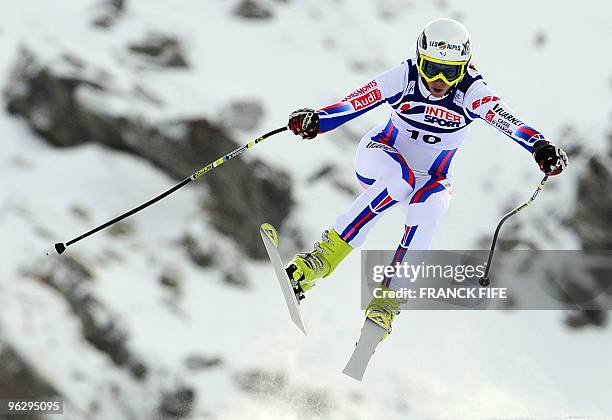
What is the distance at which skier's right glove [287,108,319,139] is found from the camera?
7.64 metres

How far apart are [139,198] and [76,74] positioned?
2.81 meters

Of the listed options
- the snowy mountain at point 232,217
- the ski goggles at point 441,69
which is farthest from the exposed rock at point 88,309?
the ski goggles at point 441,69

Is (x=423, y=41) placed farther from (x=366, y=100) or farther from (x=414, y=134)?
(x=414, y=134)

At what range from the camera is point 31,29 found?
55.1 feet

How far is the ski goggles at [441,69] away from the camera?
24.4 ft

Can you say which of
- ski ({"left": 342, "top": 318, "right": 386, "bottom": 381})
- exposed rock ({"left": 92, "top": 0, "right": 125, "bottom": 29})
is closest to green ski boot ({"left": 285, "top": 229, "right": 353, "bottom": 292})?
ski ({"left": 342, "top": 318, "right": 386, "bottom": 381})

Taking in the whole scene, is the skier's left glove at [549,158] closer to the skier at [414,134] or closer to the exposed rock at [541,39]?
the skier at [414,134]

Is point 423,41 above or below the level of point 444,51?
above

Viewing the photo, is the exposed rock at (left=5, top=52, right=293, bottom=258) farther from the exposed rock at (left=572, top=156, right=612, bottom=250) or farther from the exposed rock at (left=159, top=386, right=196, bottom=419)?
the exposed rock at (left=572, top=156, right=612, bottom=250)

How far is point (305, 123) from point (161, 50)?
10939 millimetres

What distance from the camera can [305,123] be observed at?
764cm

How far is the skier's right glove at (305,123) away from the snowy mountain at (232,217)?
7.11 meters

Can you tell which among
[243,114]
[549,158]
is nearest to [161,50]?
[243,114]

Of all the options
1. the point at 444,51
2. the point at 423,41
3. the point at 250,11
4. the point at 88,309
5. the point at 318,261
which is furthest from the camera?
the point at 250,11
